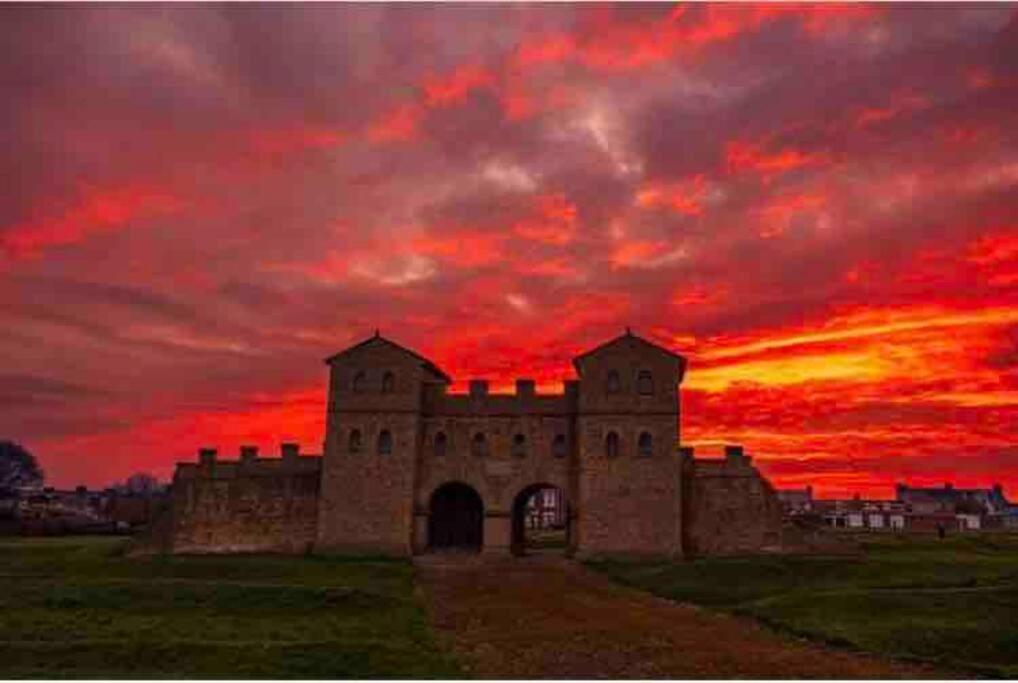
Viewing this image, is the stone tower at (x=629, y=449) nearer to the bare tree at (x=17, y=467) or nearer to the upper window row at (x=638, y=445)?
the upper window row at (x=638, y=445)

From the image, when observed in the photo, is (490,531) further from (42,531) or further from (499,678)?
(42,531)

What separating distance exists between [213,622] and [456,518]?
1107 inches

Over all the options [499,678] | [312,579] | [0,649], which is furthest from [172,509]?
[499,678]

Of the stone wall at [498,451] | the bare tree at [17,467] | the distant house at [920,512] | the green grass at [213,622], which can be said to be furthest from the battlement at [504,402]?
the bare tree at [17,467]

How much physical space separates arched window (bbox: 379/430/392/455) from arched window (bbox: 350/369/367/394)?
2619mm

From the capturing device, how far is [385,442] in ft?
155

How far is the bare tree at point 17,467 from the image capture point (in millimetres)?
116750

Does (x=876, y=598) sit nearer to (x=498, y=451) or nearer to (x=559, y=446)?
(x=559, y=446)

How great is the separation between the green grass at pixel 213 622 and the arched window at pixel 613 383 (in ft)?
46.5

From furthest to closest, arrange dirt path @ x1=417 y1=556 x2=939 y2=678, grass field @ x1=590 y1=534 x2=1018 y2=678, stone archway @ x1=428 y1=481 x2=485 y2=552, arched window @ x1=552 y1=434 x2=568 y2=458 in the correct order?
1. stone archway @ x1=428 y1=481 x2=485 y2=552
2. arched window @ x1=552 y1=434 x2=568 y2=458
3. grass field @ x1=590 y1=534 x2=1018 y2=678
4. dirt path @ x1=417 y1=556 x2=939 y2=678

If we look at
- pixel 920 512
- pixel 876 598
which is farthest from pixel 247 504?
pixel 920 512

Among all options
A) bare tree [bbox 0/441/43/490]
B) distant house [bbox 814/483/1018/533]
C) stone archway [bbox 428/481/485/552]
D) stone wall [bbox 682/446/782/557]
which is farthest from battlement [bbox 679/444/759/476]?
bare tree [bbox 0/441/43/490]

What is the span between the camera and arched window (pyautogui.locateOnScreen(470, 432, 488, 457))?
155 feet

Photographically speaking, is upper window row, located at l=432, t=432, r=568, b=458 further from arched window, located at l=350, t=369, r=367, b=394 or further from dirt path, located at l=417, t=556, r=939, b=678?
dirt path, located at l=417, t=556, r=939, b=678
